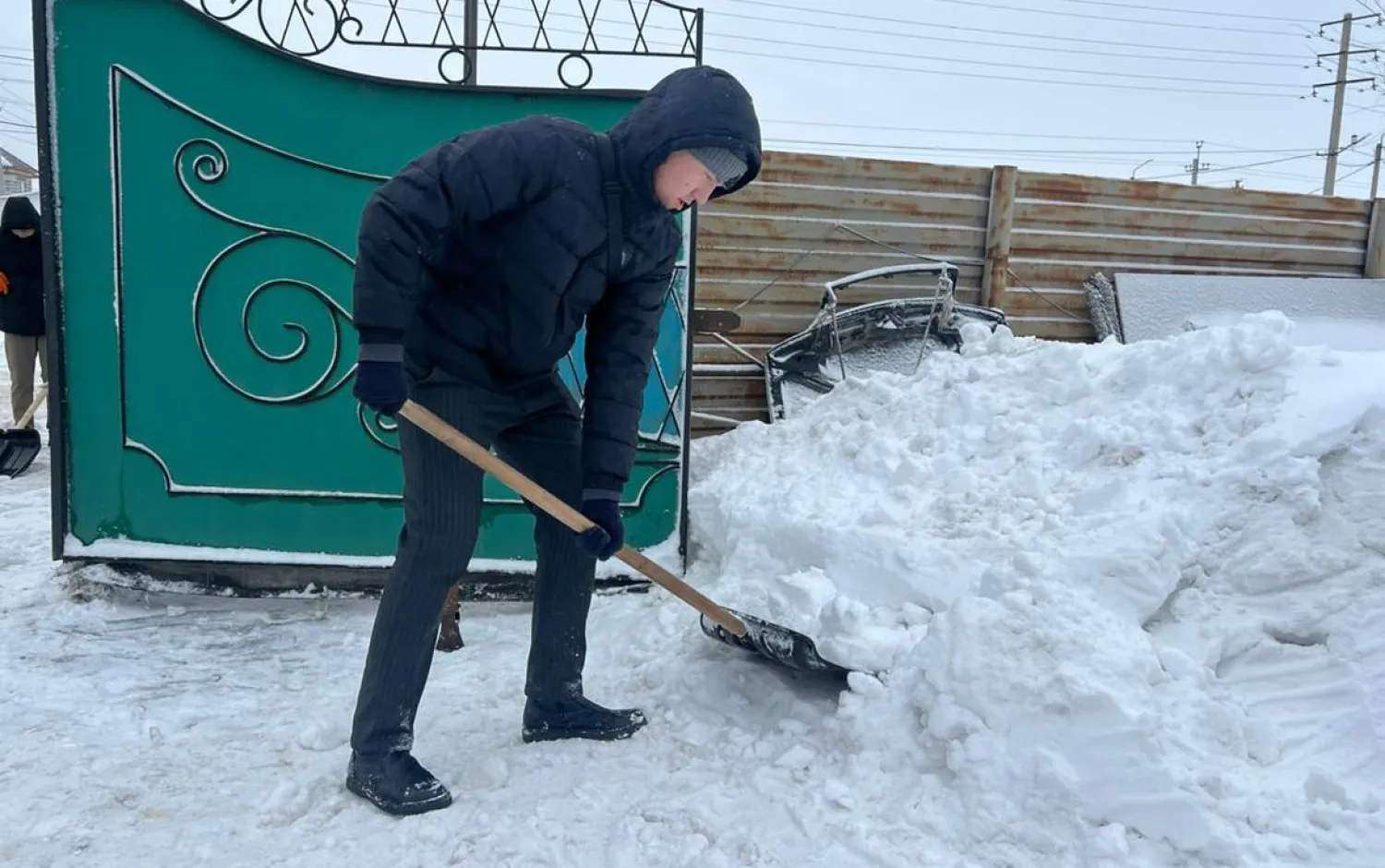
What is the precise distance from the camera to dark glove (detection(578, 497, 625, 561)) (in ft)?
7.38

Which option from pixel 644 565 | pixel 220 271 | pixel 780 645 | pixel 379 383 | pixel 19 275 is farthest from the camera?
pixel 19 275

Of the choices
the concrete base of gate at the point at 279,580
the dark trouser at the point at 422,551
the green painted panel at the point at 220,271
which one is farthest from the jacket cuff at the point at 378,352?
the concrete base of gate at the point at 279,580

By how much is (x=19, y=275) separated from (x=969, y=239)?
232 inches

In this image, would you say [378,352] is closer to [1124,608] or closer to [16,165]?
[1124,608]

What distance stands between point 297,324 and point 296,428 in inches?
14.4

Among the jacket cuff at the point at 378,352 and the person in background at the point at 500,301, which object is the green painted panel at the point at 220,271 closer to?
the person in background at the point at 500,301

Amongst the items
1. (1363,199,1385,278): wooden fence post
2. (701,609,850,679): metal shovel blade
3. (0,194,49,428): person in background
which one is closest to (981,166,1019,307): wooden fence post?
(1363,199,1385,278): wooden fence post

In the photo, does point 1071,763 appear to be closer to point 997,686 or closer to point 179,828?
point 997,686

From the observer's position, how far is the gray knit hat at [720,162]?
2.01 metres

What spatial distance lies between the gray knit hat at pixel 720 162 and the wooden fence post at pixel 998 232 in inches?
165

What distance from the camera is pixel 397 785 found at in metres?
2.06

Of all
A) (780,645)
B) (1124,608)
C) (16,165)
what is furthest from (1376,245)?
(16,165)

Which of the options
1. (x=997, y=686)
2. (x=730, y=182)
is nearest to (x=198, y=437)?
(x=730, y=182)

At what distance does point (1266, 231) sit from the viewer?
269 inches
